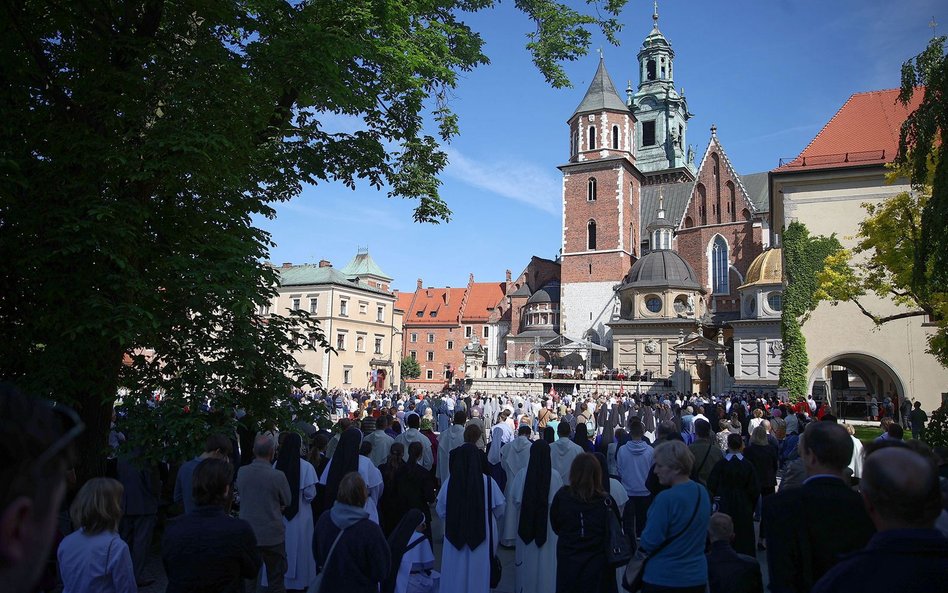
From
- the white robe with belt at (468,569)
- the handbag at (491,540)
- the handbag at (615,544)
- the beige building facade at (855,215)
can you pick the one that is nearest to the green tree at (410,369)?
the beige building facade at (855,215)

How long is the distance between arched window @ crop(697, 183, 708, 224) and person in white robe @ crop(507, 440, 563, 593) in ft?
177

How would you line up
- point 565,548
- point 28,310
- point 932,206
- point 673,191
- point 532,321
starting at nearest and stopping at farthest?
Answer: 1. point 565,548
2. point 28,310
3. point 932,206
4. point 532,321
5. point 673,191

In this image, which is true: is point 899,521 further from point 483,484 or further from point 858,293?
point 858,293

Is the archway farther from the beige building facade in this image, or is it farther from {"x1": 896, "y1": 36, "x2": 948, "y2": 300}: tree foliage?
{"x1": 896, "y1": 36, "x2": 948, "y2": 300}: tree foliage

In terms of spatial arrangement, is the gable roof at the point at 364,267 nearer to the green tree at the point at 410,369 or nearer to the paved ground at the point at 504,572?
the green tree at the point at 410,369

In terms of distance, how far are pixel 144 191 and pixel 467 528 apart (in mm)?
5486

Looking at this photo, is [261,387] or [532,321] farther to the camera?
[532,321]

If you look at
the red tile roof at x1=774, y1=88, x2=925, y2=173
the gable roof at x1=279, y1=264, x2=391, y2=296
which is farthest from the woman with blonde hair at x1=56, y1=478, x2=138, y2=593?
the gable roof at x1=279, y1=264, x2=391, y2=296

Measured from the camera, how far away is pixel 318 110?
454 inches

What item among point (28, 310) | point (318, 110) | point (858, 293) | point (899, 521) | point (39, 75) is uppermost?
point (318, 110)

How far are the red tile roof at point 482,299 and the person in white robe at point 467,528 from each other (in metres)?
65.3

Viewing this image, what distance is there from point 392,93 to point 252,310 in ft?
17.4

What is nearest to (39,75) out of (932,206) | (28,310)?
(28,310)

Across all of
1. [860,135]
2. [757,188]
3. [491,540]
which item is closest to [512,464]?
[491,540]
